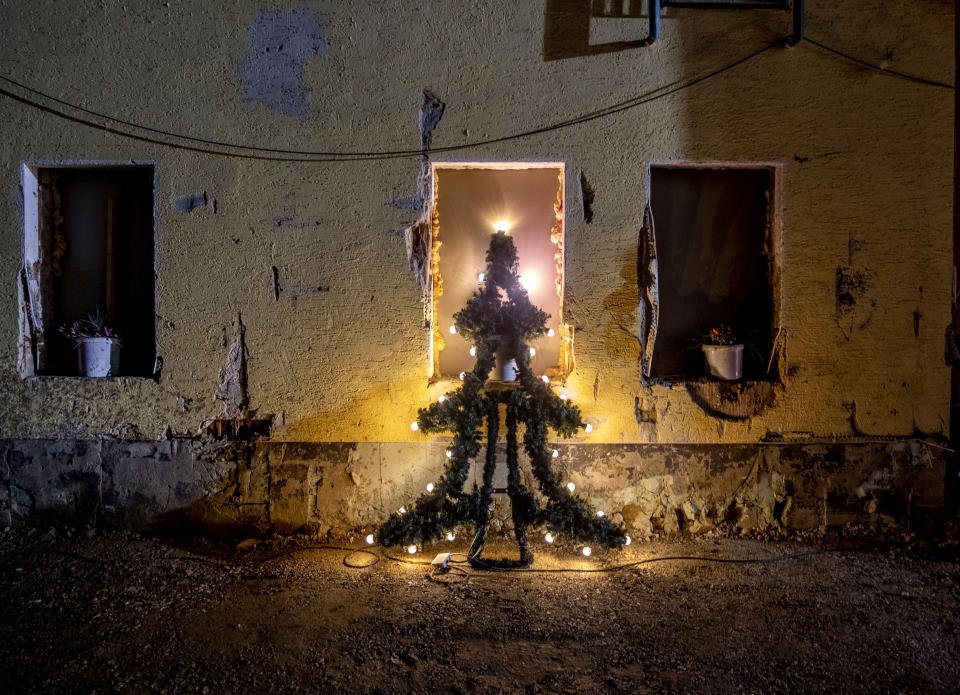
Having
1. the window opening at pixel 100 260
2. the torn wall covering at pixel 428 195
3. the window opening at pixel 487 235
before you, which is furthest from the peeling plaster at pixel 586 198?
the window opening at pixel 100 260

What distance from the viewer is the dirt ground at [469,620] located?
2.53 metres

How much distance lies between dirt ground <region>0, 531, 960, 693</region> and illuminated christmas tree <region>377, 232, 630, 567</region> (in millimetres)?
350

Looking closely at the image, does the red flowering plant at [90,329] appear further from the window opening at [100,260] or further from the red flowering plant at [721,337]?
the red flowering plant at [721,337]

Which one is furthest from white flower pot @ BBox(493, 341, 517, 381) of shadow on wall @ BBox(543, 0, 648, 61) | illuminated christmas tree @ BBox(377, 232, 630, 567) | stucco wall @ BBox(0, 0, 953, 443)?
shadow on wall @ BBox(543, 0, 648, 61)

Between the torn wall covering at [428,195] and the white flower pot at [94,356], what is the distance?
110 mm

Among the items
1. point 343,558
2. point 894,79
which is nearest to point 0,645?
point 343,558

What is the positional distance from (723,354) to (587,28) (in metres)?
2.63

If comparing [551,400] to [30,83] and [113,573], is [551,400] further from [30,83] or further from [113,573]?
[30,83]

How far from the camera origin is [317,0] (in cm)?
405

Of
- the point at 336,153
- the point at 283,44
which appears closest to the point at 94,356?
the point at 336,153

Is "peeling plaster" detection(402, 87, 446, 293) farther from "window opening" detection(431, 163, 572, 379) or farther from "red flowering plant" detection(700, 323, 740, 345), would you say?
"red flowering plant" detection(700, 323, 740, 345)

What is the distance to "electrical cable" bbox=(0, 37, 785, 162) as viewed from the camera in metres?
4.05

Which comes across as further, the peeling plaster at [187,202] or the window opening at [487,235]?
the window opening at [487,235]

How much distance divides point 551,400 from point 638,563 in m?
1.29
